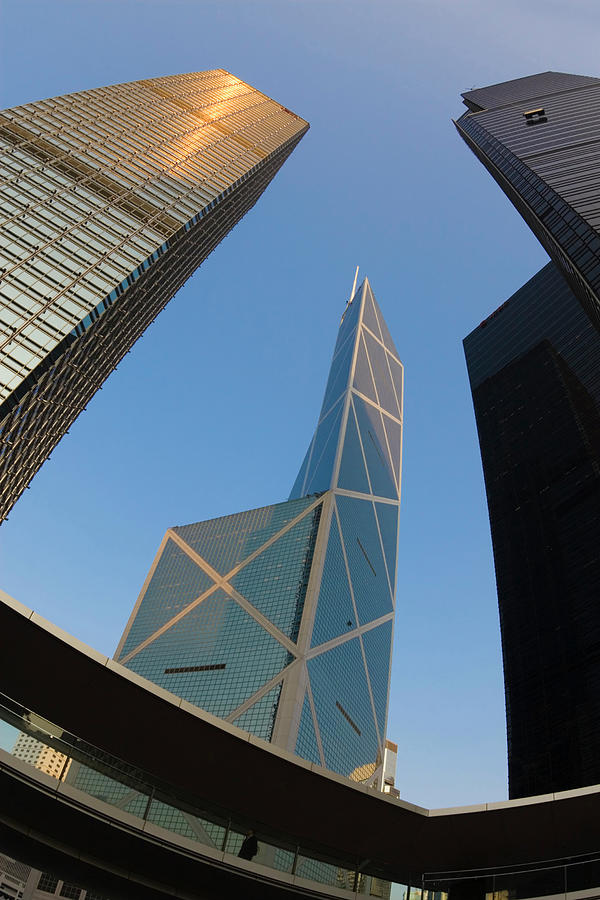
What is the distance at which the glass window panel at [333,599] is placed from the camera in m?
103

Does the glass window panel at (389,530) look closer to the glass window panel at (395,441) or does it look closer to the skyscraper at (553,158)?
the glass window panel at (395,441)

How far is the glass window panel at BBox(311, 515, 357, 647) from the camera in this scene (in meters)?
103

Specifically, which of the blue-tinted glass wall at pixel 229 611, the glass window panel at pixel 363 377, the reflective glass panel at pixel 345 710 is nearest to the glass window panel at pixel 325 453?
the glass window panel at pixel 363 377

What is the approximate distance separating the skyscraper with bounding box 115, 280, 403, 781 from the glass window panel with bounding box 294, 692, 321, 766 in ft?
0.62

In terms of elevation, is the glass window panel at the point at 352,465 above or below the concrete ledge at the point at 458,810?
above

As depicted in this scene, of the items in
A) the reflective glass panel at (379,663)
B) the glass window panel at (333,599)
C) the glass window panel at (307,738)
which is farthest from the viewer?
the reflective glass panel at (379,663)

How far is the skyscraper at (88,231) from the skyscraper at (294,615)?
46.2 m

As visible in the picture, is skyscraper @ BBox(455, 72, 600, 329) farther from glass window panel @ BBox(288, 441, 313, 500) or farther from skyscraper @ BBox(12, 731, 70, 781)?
glass window panel @ BBox(288, 441, 313, 500)

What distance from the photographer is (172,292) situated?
80438 mm

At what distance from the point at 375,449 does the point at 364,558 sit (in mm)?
33347

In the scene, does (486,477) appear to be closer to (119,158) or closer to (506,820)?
(119,158)

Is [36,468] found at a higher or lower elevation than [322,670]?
lower

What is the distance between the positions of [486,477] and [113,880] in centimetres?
11078

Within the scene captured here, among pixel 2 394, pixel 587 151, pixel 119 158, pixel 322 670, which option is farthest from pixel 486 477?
pixel 2 394
